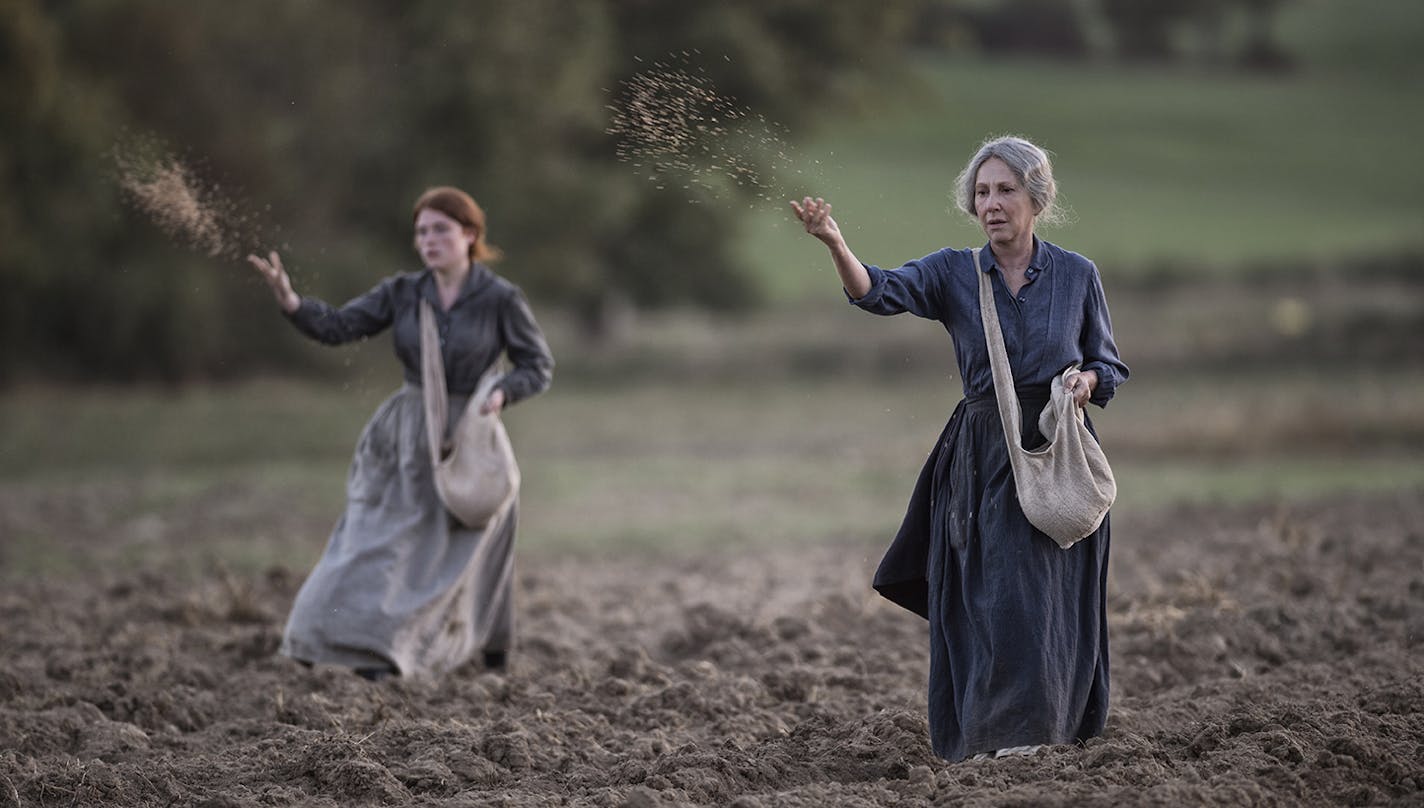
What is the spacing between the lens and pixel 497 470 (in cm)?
811

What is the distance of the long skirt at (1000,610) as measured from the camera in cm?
577

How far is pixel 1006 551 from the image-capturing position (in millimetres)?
5824

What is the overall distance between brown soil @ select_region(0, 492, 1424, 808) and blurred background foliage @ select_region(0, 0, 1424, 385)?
1309cm

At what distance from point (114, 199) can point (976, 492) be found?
2048 centimetres

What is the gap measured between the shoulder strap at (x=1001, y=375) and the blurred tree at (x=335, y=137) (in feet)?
58.2

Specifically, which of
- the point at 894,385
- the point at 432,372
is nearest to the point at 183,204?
the point at 432,372

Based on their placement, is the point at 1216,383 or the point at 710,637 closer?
the point at 710,637

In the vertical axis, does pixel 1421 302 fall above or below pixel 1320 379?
above

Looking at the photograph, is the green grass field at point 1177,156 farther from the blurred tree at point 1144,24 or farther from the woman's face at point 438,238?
the woman's face at point 438,238

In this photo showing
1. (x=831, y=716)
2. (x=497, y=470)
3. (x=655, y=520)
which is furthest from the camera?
(x=655, y=520)

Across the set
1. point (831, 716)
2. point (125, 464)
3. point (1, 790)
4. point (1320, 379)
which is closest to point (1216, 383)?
point (1320, 379)

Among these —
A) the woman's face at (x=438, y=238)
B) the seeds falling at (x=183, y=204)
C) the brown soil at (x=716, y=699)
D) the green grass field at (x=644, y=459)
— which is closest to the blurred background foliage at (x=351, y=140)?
the green grass field at (x=644, y=459)

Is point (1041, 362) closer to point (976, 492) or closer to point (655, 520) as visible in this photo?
point (976, 492)

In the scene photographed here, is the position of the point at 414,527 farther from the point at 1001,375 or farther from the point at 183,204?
the point at 1001,375
